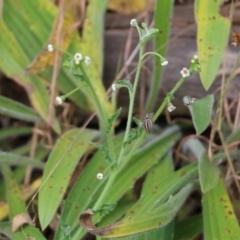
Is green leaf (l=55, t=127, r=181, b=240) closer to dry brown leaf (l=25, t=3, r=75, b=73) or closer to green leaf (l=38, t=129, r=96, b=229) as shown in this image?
green leaf (l=38, t=129, r=96, b=229)

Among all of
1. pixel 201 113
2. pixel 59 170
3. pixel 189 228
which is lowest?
pixel 189 228

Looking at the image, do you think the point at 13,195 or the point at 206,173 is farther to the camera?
the point at 13,195

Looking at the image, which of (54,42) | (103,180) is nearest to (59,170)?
(103,180)

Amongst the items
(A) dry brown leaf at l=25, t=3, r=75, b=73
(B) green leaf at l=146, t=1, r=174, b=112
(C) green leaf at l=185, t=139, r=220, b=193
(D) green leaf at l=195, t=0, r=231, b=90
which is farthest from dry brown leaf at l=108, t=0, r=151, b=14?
(C) green leaf at l=185, t=139, r=220, b=193

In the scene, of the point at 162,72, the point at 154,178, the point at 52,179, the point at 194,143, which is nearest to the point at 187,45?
the point at 162,72

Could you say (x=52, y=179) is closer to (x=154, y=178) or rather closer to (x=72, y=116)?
(x=154, y=178)

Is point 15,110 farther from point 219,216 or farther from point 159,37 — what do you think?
point 219,216

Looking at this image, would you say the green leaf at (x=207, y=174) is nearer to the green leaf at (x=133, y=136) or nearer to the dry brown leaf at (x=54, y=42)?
the green leaf at (x=133, y=136)
